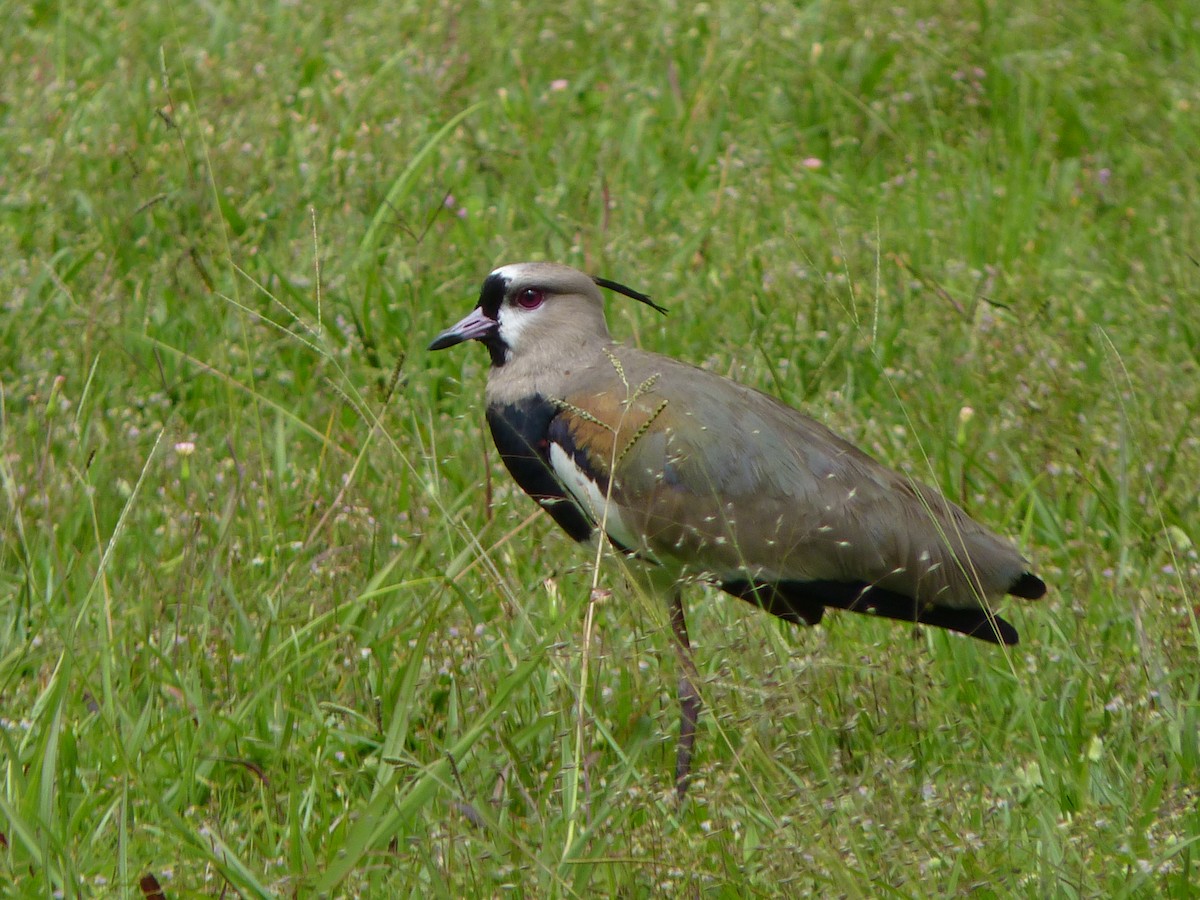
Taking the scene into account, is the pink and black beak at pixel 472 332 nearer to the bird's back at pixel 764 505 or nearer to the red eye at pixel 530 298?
the red eye at pixel 530 298

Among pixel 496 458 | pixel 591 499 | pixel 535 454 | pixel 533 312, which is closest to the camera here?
pixel 591 499

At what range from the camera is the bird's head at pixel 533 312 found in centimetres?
442

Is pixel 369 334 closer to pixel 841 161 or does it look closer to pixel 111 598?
pixel 111 598

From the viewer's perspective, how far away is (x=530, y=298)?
4473 millimetres

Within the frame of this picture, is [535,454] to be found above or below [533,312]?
below

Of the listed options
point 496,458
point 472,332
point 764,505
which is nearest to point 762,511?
point 764,505

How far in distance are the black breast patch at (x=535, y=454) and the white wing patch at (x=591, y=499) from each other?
0.07 feet

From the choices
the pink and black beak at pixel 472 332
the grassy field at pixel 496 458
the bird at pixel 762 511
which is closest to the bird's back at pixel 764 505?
the bird at pixel 762 511

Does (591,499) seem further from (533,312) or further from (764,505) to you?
(533,312)

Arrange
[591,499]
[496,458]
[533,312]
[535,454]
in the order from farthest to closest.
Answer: [496,458], [533,312], [535,454], [591,499]

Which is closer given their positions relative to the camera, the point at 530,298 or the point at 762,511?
the point at 762,511

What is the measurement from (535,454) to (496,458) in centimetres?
78

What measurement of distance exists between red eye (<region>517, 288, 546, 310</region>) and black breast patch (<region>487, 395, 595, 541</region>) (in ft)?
0.91

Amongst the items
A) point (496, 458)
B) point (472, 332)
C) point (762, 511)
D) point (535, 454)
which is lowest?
point (496, 458)
